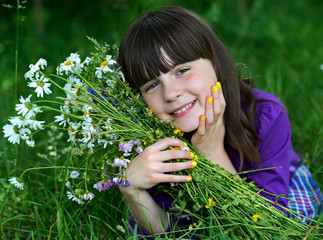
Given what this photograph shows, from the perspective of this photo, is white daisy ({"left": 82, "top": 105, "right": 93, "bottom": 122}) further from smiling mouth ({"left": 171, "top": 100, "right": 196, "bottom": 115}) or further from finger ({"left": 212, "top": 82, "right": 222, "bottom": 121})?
finger ({"left": 212, "top": 82, "right": 222, "bottom": 121})

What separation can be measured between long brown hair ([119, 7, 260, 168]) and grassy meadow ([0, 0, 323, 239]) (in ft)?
0.81

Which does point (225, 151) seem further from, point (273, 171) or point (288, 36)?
point (288, 36)

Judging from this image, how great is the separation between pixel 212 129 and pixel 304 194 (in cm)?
86

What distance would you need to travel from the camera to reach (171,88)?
76.2 inches

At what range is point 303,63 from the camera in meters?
4.19

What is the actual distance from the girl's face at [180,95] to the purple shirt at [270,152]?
1.30 ft

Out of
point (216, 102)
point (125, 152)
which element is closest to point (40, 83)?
point (125, 152)

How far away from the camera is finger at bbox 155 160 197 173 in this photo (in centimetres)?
173

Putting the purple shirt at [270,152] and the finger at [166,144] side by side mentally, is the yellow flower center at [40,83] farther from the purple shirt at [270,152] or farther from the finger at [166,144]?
the purple shirt at [270,152]

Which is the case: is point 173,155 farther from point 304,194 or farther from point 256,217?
point 304,194

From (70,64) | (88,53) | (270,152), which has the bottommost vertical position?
(270,152)

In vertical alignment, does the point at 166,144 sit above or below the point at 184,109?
below

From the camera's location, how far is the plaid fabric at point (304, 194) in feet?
8.08

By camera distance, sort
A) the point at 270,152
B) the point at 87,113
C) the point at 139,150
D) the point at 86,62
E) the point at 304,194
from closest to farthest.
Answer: the point at 87,113
the point at 139,150
the point at 86,62
the point at 270,152
the point at 304,194
